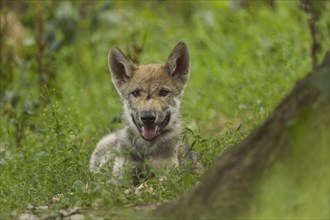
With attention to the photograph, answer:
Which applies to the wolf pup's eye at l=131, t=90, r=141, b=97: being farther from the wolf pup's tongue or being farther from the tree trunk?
the tree trunk

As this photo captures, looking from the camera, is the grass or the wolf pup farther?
the wolf pup

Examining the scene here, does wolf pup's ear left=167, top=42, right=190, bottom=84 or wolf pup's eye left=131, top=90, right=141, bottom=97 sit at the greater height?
wolf pup's ear left=167, top=42, right=190, bottom=84

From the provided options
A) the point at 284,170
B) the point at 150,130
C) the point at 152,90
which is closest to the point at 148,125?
the point at 150,130

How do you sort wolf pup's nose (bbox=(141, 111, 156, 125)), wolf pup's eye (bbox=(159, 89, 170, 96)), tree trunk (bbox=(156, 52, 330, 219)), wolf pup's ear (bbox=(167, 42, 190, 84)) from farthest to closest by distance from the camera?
wolf pup's ear (bbox=(167, 42, 190, 84)) < wolf pup's eye (bbox=(159, 89, 170, 96)) < wolf pup's nose (bbox=(141, 111, 156, 125)) < tree trunk (bbox=(156, 52, 330, 219))

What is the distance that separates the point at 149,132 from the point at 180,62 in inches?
33.5

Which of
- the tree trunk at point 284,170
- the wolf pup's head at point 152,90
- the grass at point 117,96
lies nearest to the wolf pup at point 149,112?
the wolf pup's head at point 152,90

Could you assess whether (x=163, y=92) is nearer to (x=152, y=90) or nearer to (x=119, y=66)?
(x=152, y=90)

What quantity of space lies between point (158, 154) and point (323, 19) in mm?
4022

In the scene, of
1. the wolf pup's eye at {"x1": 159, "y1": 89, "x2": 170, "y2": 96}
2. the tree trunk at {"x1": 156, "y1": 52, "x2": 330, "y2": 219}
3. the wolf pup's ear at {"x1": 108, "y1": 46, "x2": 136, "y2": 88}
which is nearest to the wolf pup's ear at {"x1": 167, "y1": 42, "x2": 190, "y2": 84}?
the wolf pup's eye at {"x1": 159, "y1": 89, "x2": 170, "y2": 96}

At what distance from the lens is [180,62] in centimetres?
762

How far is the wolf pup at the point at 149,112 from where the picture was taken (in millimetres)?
6887

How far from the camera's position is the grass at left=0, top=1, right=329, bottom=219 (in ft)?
19.2

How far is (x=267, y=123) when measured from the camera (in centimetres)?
457

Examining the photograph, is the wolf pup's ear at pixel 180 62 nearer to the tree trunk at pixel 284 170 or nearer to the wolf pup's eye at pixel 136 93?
the wolf pup's eye at pixel 136 93
